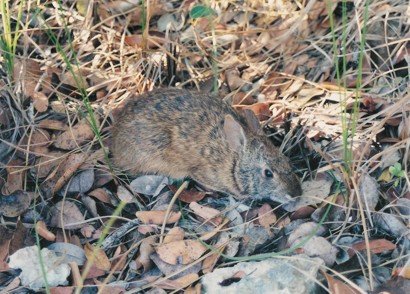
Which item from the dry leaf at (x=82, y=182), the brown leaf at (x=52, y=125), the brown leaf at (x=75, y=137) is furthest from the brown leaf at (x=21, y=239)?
the brown leaf at (x=52, y=125)

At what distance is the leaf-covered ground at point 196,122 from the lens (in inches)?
175

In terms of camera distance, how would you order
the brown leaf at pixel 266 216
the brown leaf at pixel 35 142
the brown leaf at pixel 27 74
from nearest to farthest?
the brown leaf at pixel 266 216 < the brown leaf at pixel 35 142 < the brown leaf at pixel 27 74

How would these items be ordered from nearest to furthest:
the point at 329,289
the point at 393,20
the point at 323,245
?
the point at 329,289 → the point at 323,245 → the point at 393,20

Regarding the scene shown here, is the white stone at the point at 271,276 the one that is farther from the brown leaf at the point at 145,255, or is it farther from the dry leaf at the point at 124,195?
the dry leaf at the point at 124,195

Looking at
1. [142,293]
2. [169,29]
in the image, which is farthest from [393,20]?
[142,293]

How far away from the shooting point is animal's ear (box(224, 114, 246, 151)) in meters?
5.00

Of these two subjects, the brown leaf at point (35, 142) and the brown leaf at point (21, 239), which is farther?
the brown leaf at point (35, 142)

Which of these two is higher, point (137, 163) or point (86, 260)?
point (137, 163)

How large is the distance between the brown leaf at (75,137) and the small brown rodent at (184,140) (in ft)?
1.01

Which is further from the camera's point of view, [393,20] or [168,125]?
[393,20]

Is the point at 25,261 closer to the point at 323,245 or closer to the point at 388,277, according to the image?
the point at 323,245

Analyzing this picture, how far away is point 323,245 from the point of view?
14.5 ft

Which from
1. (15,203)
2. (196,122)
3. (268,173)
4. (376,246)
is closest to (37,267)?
(15,203)

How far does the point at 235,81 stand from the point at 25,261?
2566mm
